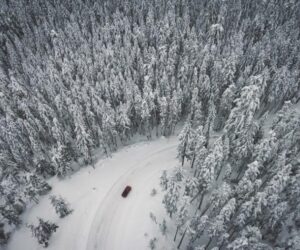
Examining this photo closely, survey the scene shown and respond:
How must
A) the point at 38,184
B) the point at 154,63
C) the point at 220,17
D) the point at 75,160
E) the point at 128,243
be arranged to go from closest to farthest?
the point at 128,243 → the point at 38,184 → the point at 75,160 → the point at 154,63 → the point at 220,17

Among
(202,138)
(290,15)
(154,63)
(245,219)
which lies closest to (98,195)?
(202,138)

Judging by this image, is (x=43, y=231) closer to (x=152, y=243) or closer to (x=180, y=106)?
(x=152, y=243)

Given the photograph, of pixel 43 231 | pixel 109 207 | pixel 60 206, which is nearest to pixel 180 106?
pixel 109 207

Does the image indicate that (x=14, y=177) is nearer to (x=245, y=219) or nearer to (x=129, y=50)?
(x=245, y=219)

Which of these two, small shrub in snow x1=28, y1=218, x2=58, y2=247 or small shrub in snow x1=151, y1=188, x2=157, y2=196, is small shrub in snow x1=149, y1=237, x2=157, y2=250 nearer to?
small shrub in snow x1=151, y1=188, x2=157, y2=196

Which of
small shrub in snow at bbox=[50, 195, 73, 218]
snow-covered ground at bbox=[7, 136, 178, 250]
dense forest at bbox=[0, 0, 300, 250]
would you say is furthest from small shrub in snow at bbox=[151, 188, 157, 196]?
small shrub in snow at bbox=[50, 195, 73, 218]
